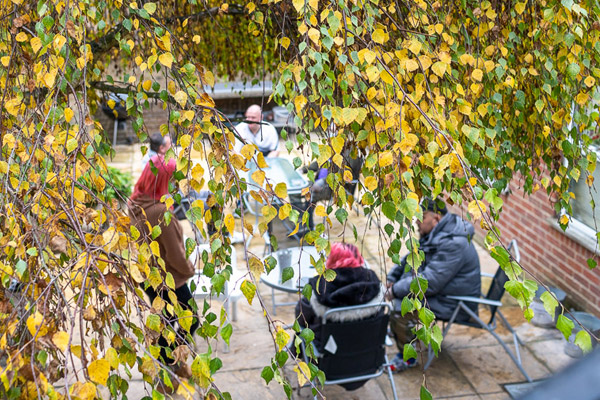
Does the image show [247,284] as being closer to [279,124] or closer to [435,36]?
[435,36]

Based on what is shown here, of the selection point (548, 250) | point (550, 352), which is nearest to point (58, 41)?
point (550, 352)

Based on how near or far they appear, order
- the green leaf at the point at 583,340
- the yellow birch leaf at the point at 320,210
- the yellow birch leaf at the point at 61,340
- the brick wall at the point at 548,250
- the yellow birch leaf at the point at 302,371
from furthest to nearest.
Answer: the brick wall at the point at 548,250 → the yellow birch leaf at the point at 320,210 → the yellow birch leaf at the point at 302,371 → the green leaf at the point at 583,340 → the yellow birch leaf at the point at 61,340

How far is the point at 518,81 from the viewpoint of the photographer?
9.72 feet

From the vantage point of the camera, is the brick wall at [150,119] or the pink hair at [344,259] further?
the brick wall at [150,119]

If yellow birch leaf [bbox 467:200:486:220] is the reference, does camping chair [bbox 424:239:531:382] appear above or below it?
below

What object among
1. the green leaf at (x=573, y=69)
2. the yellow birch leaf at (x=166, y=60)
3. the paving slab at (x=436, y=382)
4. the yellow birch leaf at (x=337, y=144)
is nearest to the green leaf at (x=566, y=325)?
the yellow birch leaf at (x=337, y=144)

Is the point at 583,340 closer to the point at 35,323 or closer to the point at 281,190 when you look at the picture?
the point at 281,190

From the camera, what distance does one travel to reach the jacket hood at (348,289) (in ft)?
12.3

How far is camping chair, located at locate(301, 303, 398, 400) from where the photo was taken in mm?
3691

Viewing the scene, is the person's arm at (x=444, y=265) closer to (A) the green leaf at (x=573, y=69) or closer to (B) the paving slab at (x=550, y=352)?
(B) the paving slab at (x=550, y=352)

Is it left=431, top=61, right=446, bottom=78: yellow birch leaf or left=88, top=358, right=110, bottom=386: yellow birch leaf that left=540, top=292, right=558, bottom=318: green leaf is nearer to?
left=431, top=61, right=446, bottom=78: yellow birch leaf

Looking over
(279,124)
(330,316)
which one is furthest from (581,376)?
(279,124)

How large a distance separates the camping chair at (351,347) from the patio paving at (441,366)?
0.38 metres

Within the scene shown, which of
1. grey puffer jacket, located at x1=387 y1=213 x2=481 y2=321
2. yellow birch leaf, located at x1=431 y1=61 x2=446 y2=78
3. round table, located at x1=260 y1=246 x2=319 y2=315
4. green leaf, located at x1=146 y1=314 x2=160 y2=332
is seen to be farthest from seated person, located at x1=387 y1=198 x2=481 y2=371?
green leaf, located at x1=146 y1=314 x2=160 y2=332
